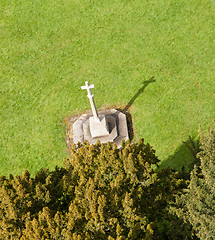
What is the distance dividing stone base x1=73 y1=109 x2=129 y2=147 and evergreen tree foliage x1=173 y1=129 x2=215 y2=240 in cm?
662

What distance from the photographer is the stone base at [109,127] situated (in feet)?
63.8

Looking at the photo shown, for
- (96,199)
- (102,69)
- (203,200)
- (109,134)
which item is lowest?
(203,200)

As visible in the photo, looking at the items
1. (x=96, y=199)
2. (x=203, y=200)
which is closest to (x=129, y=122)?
(x=203, y=200)

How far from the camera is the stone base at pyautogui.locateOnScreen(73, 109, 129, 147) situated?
19453 mm

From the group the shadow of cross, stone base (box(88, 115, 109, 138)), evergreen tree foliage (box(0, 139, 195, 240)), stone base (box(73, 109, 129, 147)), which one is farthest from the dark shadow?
evergreen tree foliage (box(0, 139, 195, 240))

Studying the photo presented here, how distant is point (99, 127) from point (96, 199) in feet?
25.1

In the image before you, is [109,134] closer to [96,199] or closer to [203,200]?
[96,199]

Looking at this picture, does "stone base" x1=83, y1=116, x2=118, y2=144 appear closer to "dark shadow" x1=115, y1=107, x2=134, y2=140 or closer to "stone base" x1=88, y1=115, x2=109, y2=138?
"stone base" x1=88, y1=115, x2=109, y2=138

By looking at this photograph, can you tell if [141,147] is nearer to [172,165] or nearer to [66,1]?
[172,165]

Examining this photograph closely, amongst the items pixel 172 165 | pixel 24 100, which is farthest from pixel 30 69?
pixel 172 165

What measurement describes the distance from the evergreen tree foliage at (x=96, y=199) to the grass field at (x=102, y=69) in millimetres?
5429

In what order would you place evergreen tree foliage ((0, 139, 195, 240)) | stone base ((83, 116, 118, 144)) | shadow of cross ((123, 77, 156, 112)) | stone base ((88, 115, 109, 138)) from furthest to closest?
1. shadow of cross ((123, 77, 156, 112))
2. stone base ((83, 116, 118, 144))
3. stone base ((88, 115, 109, 138))
4. evergreen tree foliage ((0, 139, 195, 240))

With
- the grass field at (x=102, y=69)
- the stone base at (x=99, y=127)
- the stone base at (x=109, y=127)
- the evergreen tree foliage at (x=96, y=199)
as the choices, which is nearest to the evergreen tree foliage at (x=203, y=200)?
the evergreen tree foliage at (x=96, y=199)

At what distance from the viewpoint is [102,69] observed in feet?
75.2
